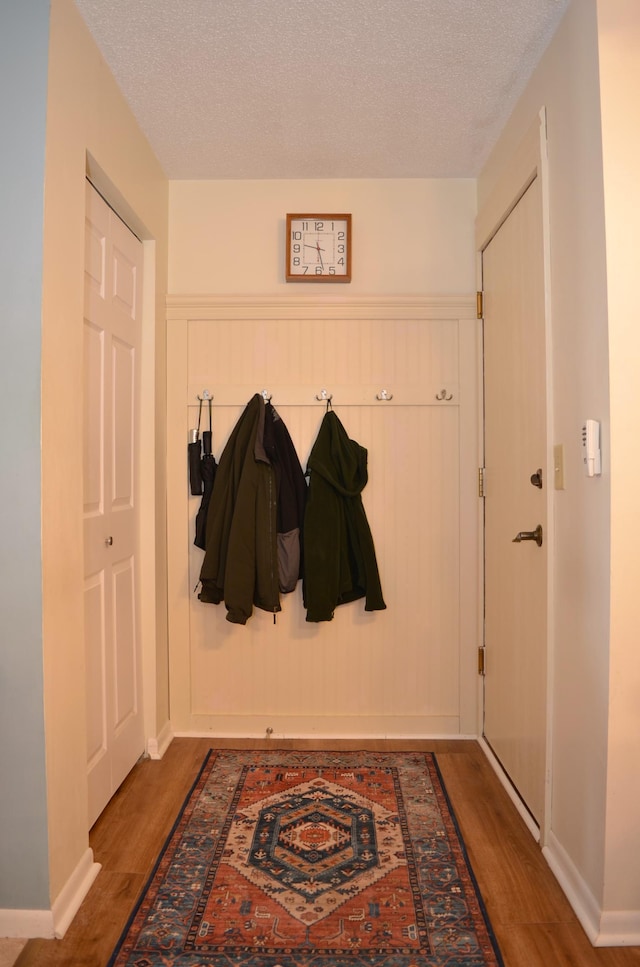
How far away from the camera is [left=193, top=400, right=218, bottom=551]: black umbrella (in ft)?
9.86

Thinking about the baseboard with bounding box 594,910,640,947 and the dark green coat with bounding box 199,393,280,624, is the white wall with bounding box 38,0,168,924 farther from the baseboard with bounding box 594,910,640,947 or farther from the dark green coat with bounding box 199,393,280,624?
the baseboard with bounding box 594,910,640,947

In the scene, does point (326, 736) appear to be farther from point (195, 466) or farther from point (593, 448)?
point (593, 448)

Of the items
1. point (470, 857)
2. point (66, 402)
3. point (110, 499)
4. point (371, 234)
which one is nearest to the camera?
point (66, 402)

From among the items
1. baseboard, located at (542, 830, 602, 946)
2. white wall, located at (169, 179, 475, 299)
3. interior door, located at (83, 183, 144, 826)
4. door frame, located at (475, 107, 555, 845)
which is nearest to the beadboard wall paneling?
white wall, located at (169, 179, 475, 299)

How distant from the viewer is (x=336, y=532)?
2.93 meters

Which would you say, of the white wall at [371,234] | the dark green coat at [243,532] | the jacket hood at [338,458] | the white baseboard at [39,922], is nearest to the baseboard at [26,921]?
the white baseboard at [39,922]

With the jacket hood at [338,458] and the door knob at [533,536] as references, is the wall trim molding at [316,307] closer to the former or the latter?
the jacket hood at [338,458]

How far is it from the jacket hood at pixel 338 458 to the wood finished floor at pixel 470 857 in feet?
3.82

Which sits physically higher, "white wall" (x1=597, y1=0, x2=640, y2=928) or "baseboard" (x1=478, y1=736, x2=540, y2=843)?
"white wall" (x1=597, y1=0, x2=640, y2=928)

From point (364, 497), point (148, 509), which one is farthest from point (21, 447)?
point (364, 497)

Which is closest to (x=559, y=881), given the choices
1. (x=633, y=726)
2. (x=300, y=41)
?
(x=633, y=726)

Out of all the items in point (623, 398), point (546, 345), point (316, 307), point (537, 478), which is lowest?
point (537, 478)

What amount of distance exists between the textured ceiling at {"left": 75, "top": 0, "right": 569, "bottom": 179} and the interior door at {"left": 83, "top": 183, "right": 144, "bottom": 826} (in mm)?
480

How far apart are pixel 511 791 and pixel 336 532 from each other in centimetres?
121
